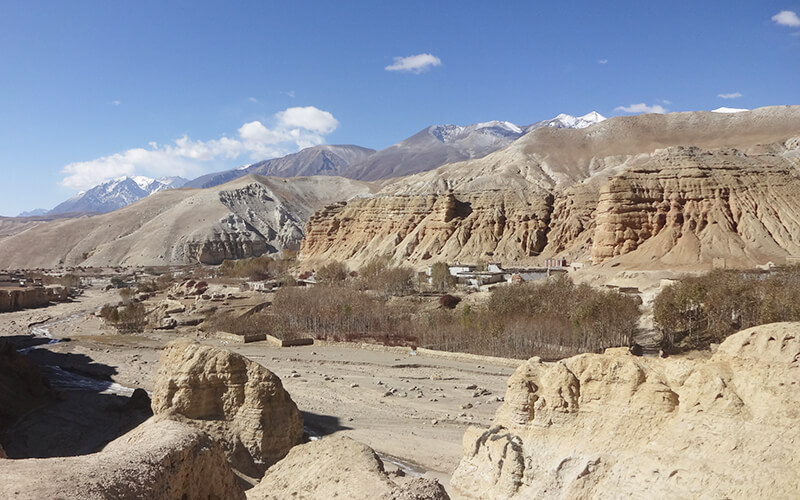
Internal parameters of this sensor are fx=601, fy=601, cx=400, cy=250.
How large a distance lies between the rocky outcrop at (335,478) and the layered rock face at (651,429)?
110 inches

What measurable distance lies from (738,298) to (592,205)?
45258mm

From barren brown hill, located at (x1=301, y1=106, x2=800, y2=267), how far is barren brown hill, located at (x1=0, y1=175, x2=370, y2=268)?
3915cm

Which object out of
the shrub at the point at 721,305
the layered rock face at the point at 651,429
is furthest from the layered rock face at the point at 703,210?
the layered rock face at the point at 651,429

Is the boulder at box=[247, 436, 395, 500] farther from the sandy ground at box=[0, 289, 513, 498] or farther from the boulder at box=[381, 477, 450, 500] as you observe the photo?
the sandy ground at box=[0, 289, 513, 498]

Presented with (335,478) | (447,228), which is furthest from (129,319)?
(335,478)

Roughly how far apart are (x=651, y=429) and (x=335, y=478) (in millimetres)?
5228

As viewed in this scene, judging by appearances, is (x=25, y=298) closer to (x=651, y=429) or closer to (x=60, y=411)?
(x=60, y=411)

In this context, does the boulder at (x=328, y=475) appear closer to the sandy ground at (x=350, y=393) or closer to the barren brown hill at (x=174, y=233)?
the sandy ground at (x=350, y=393)

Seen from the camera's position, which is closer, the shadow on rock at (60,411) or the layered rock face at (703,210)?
the shadow on rock at (60,411)

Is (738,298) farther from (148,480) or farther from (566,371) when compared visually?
(148,480)

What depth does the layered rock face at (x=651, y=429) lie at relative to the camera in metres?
8.35

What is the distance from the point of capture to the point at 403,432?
20.8 m

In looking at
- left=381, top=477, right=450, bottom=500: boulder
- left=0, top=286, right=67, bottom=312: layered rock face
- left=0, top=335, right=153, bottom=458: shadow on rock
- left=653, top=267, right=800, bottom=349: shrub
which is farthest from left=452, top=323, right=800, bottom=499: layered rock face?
left=0, top=286, right=67, bottom=312: layered rock face

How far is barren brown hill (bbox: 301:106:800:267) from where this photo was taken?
55156 mm
